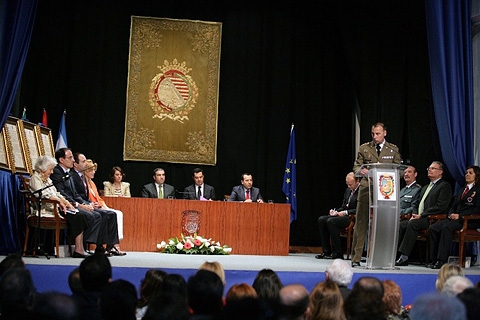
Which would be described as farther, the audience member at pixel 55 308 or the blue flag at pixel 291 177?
the blue flag at pixel 291 177

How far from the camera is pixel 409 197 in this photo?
29.2ft

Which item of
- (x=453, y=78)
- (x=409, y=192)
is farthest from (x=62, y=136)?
(x=453, y=78)

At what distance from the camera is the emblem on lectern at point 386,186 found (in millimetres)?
6578

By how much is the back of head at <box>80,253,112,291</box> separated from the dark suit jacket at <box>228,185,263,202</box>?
6.80m

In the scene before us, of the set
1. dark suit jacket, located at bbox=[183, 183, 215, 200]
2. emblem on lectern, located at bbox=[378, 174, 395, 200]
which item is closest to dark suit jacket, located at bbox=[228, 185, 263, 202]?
dark suit jacket, located at bbox=[183, 183, 215, 200]

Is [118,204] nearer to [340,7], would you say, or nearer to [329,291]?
[340,7]

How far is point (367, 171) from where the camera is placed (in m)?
6.71

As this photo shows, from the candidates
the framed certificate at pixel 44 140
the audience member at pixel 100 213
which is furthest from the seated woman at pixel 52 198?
the framed certificate at pixel 44 140

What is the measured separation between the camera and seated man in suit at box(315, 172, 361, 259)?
937 cm

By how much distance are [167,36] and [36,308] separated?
8.98m

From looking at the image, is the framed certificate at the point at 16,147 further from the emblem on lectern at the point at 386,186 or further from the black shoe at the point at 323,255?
the emblem on lectern at the point at 386,186

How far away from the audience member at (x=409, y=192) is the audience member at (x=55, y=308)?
6.96 m

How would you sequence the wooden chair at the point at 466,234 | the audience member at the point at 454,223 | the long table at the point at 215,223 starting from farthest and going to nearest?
the long table at the point at 215,223 < the audience member at the point at 454,223 < the wooden chair at the point at 466,234

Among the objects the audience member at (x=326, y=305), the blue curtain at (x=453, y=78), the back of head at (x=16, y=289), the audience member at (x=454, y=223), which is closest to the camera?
the back of head at (x=16, y=289)
